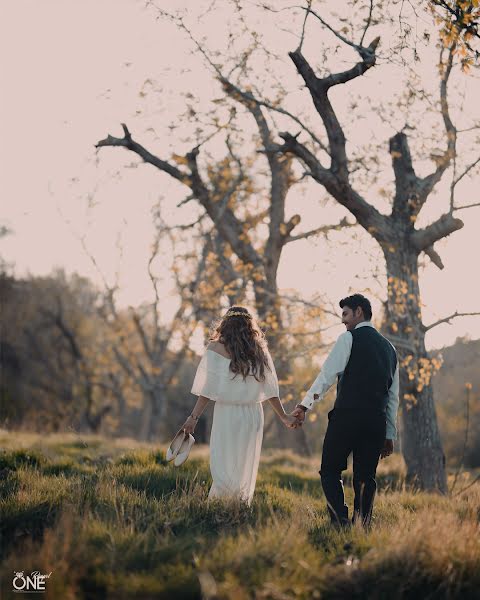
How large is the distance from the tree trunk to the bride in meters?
4.31

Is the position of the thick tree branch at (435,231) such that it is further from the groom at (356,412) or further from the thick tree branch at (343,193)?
the groom at (356,412)

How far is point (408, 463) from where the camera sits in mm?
11727

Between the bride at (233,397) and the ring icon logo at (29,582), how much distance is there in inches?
119

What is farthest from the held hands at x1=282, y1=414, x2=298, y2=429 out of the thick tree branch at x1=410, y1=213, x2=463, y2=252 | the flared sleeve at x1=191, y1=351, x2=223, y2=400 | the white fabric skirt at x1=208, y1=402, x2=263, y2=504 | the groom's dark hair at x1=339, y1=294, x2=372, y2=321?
the thick tree branch at x1=410, y1=213, x2=463, y2=252

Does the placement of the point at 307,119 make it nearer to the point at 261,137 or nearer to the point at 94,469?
the point at 261,137

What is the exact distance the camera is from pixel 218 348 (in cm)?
748

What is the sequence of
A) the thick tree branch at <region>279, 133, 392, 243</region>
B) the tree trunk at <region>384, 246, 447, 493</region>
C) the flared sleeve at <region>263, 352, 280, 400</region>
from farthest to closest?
the tree trunk at <region>384, 246, 447, 493</region> < the thick tree branch at <region>279, 133, 392, 243</region> < the flared sleeve at <region>263, 352, 280, 400</region>

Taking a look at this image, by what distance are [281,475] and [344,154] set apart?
4894 millimetres

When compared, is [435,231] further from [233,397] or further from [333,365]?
[233,397]

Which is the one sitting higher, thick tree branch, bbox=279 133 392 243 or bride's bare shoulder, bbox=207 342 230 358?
thick tree branch, bbox=279 133 392 243

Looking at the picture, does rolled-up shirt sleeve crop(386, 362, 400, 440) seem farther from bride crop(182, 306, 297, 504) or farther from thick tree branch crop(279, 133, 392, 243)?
thick tree branch crop(279, 133, 392, 243)

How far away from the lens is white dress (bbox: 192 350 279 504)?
7383mm

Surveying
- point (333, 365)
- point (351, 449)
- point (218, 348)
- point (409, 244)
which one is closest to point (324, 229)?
point (409, 244)

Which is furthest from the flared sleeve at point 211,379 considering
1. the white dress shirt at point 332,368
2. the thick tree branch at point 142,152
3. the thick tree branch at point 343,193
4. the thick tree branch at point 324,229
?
the thick tree branch at point 324,229
